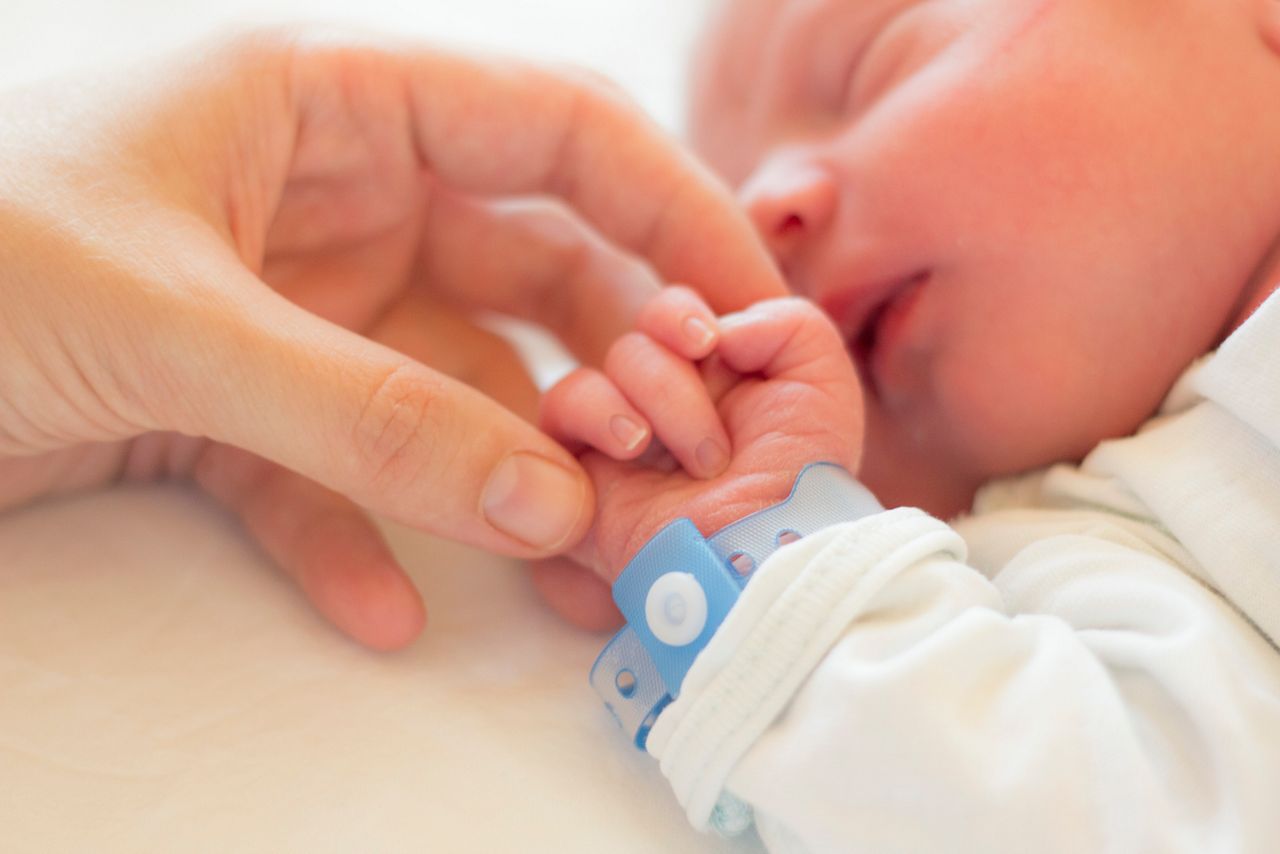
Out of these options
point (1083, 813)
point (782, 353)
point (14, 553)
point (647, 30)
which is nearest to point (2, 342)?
point (14, 553)

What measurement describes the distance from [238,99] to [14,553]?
36 centimetres

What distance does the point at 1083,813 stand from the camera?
0.57 m

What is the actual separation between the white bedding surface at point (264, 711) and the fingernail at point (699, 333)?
238 millimetres

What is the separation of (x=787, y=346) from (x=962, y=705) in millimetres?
309

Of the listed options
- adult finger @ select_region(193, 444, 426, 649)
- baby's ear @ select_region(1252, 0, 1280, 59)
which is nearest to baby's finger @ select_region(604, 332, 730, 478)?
adult finger @ select_region(193, 444, 426, 649)

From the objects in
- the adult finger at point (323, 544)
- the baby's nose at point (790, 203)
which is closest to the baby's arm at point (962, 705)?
the adult finger at point (323, 544)

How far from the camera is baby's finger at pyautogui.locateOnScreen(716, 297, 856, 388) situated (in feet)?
2.67

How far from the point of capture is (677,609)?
68 cm

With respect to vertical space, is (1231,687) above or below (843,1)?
below

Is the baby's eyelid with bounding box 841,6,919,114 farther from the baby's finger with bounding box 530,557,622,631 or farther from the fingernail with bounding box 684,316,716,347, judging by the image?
the baby's finger with bounding box 530,557,622,631

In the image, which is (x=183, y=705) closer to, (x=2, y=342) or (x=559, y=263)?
(x=2, y=342)

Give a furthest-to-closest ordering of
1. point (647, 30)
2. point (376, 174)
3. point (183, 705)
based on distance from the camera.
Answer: point (647, 30)
point (376, 174)
point (183, 705)

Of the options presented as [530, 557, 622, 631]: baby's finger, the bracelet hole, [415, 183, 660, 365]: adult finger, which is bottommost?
[530, 557, 622, 631]: baby's finger

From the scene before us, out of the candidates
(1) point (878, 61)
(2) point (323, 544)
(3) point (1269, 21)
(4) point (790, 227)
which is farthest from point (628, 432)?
(3) point (1269, 21)
